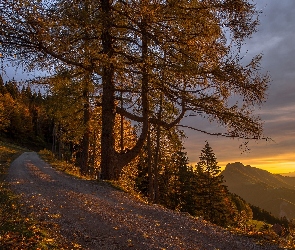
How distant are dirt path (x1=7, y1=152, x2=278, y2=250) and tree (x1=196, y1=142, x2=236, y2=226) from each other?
1416 inches

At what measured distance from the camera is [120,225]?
293 inches

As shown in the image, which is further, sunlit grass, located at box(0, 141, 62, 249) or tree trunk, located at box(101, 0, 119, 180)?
tree trunk, located at box(101, 0, 119, 180)

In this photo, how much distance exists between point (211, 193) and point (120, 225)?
3987cm

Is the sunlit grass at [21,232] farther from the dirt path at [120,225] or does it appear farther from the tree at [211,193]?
the tree at [211,193]

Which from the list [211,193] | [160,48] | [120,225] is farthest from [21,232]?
[211,193]

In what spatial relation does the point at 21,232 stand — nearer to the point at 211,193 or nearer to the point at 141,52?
the point at 141,52

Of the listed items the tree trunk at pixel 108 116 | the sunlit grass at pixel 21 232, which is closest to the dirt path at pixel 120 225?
the sunlit grass at pixel 21 232

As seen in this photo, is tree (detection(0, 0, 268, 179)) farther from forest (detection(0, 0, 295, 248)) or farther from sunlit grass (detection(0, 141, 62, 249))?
sunlit grass (detection(0, 141, 62, 249))

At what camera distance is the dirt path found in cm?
644

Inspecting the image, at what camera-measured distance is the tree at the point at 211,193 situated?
44.8 metres

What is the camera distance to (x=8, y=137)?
76188mm

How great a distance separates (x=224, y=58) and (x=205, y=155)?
37601 mm

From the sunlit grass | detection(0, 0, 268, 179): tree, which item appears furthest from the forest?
the sunlit grass

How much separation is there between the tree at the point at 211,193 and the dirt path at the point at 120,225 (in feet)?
118
